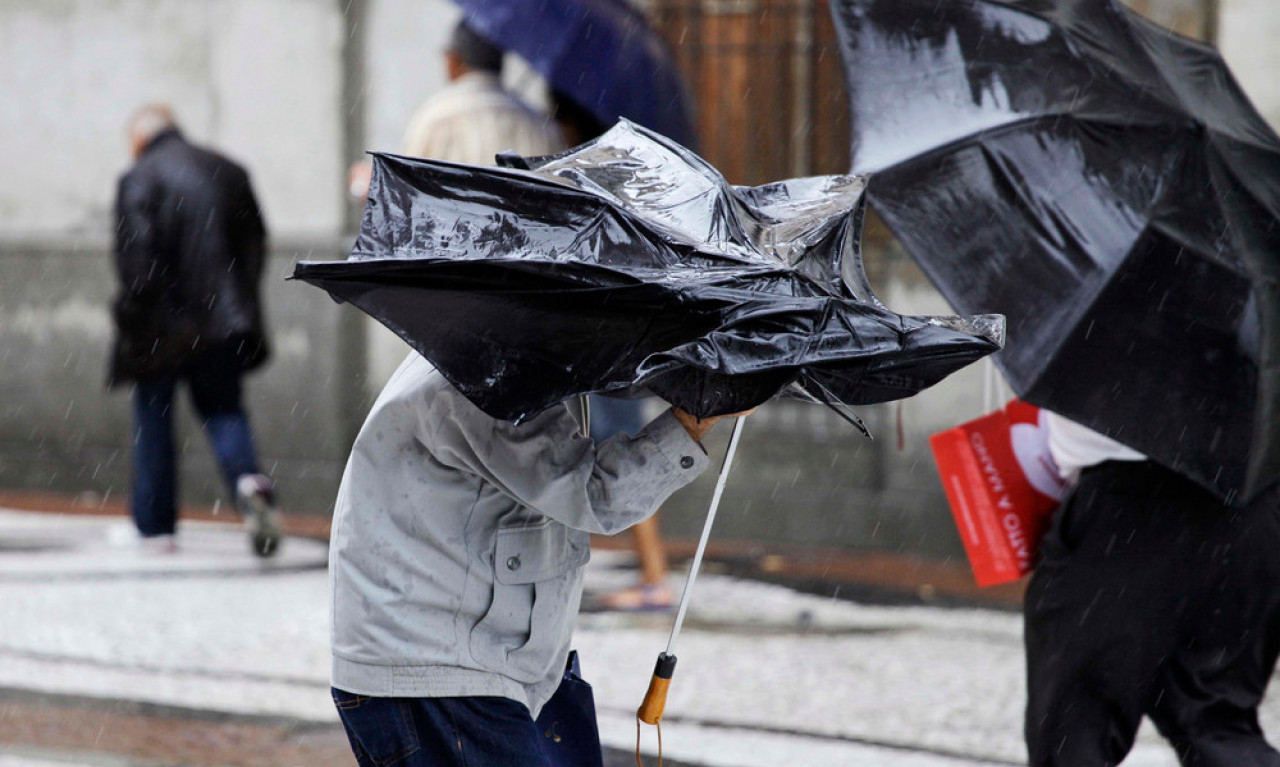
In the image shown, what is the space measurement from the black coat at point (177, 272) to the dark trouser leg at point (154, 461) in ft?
0.37

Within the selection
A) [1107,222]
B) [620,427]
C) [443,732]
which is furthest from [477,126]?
[443,732]

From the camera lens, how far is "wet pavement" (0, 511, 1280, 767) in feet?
15.4

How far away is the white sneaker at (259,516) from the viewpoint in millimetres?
7312

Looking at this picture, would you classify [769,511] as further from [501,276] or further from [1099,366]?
[501,276]

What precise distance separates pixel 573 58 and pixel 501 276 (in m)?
3.78

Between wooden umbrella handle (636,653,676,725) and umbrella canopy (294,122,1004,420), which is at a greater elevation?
umbrella canopy (294,122,1004,420)

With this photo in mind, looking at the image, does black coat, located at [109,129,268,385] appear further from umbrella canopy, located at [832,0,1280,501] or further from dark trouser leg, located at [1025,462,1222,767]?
dark trouser leg, located at [1025,462,1222,767]

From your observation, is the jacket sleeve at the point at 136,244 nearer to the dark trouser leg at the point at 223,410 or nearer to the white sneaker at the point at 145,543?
the dark trouser leg at the point at 223,410

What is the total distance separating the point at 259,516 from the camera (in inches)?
288

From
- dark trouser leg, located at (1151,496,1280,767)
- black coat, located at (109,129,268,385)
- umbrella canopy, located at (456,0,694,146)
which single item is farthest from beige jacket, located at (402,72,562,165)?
dark trouser leg, located at (1151,496,1280,767)

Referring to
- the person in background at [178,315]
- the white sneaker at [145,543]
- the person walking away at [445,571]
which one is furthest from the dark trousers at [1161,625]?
the white sneaker at [145,543]

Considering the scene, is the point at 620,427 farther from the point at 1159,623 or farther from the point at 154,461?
the point at 1159,623

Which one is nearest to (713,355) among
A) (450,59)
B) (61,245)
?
(450,59)

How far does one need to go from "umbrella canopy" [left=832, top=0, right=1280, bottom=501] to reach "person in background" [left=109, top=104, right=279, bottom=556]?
4712mm
